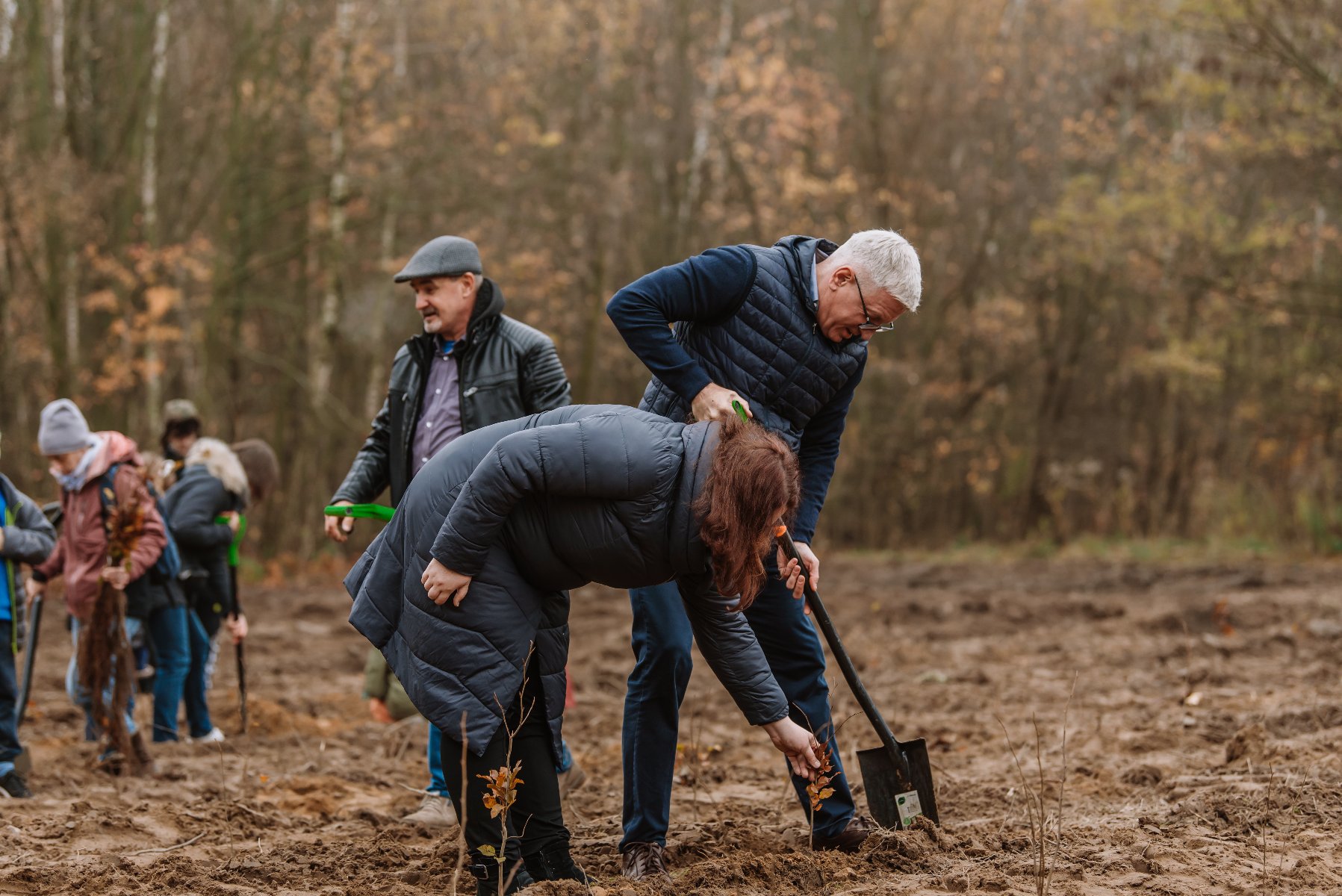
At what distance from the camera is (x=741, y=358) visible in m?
4.24

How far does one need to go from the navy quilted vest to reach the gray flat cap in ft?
3.69

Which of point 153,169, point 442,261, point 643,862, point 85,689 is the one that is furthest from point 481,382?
point 153,169

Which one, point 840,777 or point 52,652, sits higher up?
point 840,777

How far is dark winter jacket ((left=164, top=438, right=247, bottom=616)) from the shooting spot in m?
7.26

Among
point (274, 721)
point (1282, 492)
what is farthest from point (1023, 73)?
point (274, 721)

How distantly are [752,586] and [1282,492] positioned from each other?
55.6 ft

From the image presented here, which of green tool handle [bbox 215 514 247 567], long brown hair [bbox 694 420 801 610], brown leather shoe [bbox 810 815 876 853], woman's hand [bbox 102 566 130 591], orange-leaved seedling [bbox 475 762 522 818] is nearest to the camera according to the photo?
long brown hair [bbox 694 420 801 610]

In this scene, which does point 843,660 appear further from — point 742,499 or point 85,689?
point 85,689

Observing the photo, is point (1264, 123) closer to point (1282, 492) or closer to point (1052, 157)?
point (1282, 492)

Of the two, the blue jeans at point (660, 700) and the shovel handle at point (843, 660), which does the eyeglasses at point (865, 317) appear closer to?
the shovel handle at point (843, 660)

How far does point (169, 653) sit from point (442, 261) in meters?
3.21

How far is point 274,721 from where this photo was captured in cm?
805

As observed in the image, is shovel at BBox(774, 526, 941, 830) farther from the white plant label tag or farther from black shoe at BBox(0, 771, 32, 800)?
black shoe at BBox(0, 771, 32, 800)

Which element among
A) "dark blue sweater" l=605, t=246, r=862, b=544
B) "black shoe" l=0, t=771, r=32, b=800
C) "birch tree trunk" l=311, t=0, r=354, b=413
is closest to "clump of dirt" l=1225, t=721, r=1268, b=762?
"dark blue sweater" l=605, t=246, r=862, b=544
